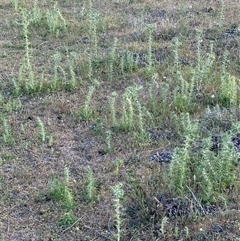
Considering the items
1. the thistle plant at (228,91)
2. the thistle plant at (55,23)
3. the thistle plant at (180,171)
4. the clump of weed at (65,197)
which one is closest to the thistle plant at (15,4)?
the thistle plant at (55,23)

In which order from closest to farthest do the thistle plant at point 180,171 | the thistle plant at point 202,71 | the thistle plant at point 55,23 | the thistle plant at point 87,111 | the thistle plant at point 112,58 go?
the thistle plant at point 180,171, the thistle plant at point 87,111, the thistle plant at point 202,71, the thistle plant at point 112,58, the thistle plant at point 55,23

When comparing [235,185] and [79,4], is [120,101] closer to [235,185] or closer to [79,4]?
[235,185]

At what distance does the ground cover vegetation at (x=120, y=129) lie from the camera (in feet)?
14.2

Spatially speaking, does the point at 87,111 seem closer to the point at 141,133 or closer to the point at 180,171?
the point at 141,133

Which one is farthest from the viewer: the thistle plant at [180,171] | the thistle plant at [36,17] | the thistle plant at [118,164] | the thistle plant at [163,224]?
the thistle plant at [36,17]

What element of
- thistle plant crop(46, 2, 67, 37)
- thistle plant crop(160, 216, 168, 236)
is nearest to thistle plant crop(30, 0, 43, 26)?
thistle plant crop(46, 2, 67, 37)

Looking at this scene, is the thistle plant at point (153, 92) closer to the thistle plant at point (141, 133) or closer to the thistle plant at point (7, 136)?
the thistle plant at point (141, 133)

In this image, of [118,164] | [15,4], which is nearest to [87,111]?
[118,164]

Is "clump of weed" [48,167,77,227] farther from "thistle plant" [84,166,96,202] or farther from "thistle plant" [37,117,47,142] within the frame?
"thistle plant" [37,117,47,142]

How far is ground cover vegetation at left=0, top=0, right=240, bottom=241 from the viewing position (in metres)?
4.33

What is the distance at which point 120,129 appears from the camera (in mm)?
5477

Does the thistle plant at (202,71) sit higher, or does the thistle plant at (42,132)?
the thistle plant at (202,71)

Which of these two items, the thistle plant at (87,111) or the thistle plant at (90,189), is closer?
the thistle plant at (90,189)

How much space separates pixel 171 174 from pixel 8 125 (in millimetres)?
1818
